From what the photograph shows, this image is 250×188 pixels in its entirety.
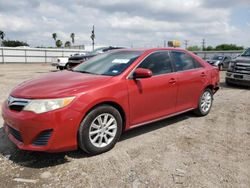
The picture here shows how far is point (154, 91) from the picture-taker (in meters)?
4.13

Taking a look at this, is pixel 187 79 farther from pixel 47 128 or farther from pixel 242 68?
pixel 242 68

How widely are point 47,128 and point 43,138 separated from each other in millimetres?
156

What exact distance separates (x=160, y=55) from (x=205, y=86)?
1533 mm

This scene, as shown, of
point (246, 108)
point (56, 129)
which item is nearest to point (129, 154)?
point (56, 129)

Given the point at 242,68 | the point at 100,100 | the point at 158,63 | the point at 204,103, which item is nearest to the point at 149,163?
the point at 100,100

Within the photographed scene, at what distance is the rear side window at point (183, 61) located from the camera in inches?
187

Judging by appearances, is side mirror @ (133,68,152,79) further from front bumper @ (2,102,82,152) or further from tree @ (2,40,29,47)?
tree @ (2,40,29,47)

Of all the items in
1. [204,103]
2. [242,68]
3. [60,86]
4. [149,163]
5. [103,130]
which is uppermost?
[242,68]

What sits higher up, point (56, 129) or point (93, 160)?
point (56, 129)

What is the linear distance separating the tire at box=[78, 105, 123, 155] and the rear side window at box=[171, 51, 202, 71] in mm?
1801

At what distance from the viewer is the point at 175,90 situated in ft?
14.9

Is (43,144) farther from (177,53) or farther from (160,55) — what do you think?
(177,53)

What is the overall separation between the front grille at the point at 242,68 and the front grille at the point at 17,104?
9.16 metres

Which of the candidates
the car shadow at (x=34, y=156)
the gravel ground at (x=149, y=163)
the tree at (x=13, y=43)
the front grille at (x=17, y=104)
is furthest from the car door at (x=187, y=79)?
the tree at (x=13, y=43)
